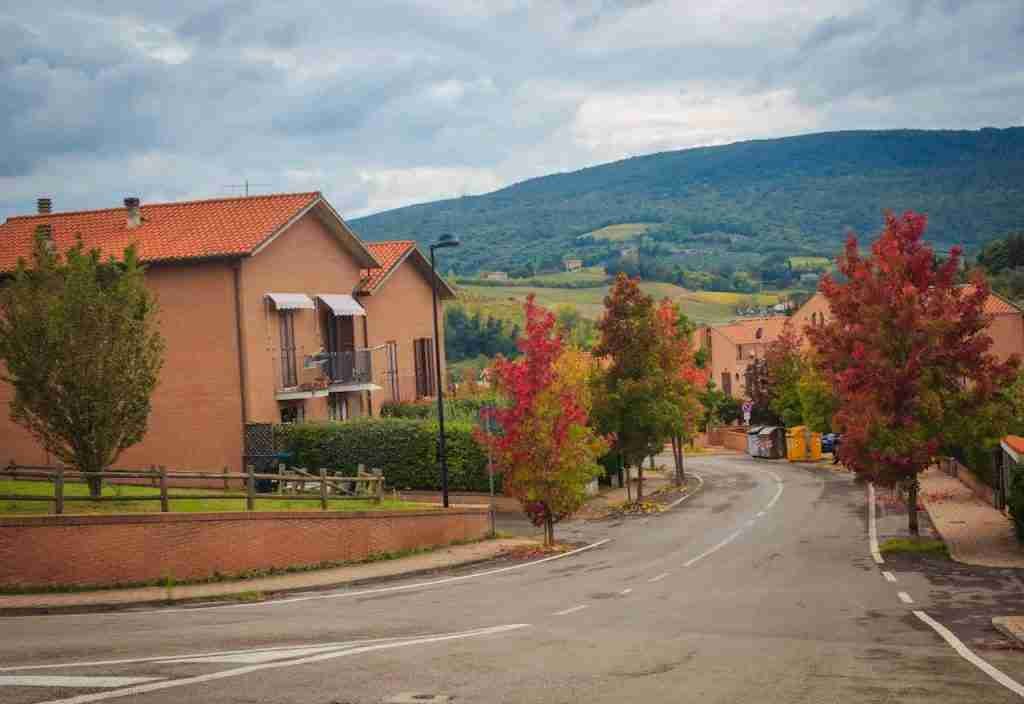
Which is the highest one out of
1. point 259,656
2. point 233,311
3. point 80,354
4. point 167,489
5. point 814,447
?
point 233,311

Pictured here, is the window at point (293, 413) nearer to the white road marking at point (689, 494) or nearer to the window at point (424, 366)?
the window at point (424, 366)

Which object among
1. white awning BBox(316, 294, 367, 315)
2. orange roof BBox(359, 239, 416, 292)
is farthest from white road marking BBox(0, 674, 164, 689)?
orange roof BBox(359, 239, 416, 292)

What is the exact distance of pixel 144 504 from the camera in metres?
25.7

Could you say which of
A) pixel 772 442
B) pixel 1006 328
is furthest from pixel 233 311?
pixel 1006 328

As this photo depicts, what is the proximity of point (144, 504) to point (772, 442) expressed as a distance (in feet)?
173

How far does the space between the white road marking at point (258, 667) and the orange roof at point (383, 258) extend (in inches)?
1217

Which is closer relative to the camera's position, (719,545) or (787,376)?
(719,545)

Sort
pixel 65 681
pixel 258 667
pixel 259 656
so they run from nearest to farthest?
A: pixel 65 681, pixel 258 667, pixel 259 656

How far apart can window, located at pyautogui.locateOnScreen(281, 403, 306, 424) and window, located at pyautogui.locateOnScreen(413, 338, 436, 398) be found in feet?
28.6

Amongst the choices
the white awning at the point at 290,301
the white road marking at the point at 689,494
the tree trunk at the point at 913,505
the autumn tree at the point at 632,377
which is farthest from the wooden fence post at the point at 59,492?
the white road marking at the point at 689,494

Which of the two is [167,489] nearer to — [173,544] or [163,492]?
[163,492]

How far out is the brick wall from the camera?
72.2 ft

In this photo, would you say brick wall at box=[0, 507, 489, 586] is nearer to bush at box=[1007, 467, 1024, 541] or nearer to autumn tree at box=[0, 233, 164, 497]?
autumn tree at box=[0, 233, 164, 497]

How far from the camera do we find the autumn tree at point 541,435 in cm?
3178
